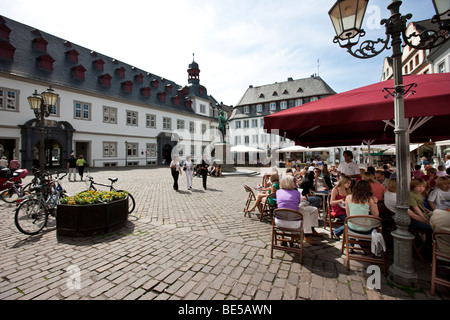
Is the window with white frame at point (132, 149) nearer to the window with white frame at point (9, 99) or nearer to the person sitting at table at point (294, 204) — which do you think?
the window with white frame at point (9, 99)

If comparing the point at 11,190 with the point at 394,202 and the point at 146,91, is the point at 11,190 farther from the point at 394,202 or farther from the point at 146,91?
the point at 146,91

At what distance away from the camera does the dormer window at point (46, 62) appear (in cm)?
2191

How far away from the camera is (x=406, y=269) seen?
9.02 ft

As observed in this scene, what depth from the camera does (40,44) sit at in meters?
23.1

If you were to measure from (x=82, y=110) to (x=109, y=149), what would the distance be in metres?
5.52

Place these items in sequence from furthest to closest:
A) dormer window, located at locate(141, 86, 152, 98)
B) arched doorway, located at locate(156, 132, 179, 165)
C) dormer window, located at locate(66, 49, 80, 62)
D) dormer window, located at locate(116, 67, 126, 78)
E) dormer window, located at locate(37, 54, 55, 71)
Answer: arched doorway, located at locate(156, 132, 179, 165) → dormer window, located at locate(141, 86, 152, 98) → dormer window, located at locate(116, 67, 126, 78) → dormer window, located at locate(66, 49, 80, 62) → dormer window, located at locate(37, 54, 55, 71)

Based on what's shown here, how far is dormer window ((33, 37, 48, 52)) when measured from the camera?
22859mm

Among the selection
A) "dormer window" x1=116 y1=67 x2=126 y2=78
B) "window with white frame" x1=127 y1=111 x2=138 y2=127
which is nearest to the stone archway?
"window with white frame" x1=127 y1=111 x2=138 y2=127

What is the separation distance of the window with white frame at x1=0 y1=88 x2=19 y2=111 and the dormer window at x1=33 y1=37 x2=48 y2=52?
A: 722 cm

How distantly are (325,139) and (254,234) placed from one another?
5.52 m

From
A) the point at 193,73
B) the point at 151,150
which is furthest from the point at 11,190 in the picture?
the point at 193,73

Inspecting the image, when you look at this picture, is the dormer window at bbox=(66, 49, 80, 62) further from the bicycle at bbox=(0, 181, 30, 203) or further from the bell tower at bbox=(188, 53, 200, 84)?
the bicycle at bbox=(0, 181, 30, 203)
